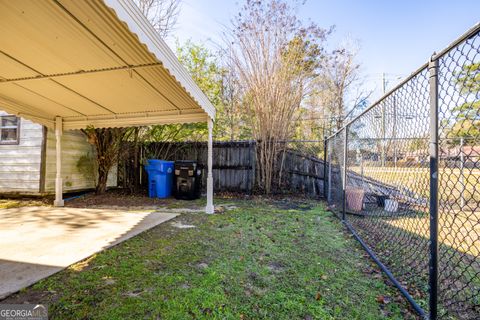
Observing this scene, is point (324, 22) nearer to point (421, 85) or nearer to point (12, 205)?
point (421, 85)

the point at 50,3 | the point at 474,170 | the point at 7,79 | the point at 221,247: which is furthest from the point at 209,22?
the point at 474,170

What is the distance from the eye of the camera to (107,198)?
6.93 m

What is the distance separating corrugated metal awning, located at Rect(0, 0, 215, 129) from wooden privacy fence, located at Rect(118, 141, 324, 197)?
2.38 meters

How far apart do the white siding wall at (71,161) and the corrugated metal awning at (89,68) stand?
110 cm

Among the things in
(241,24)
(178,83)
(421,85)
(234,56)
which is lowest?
(421,85)

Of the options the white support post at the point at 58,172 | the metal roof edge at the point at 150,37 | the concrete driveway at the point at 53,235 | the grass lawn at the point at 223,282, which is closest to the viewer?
the grass lawn at the point at 223,282

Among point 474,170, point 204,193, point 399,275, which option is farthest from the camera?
point 204,193

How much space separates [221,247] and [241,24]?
6.46 m

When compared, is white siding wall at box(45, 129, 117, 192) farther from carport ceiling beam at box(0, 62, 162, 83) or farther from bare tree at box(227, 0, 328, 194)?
bare tree at box(227, 0, 328, 194)

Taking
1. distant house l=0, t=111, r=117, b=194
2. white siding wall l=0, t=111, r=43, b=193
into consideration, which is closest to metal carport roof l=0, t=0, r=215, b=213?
distant house l=0, t=111, r=117, b=194

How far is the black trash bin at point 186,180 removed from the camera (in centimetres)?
685

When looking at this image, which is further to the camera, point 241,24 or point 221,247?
point 241,24

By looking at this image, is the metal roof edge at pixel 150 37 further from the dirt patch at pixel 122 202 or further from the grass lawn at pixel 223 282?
the dirt patch at pixel 122 202

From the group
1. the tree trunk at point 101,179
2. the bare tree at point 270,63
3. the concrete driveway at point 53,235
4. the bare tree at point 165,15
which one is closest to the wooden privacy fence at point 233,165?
the bare tree at point 270,63
